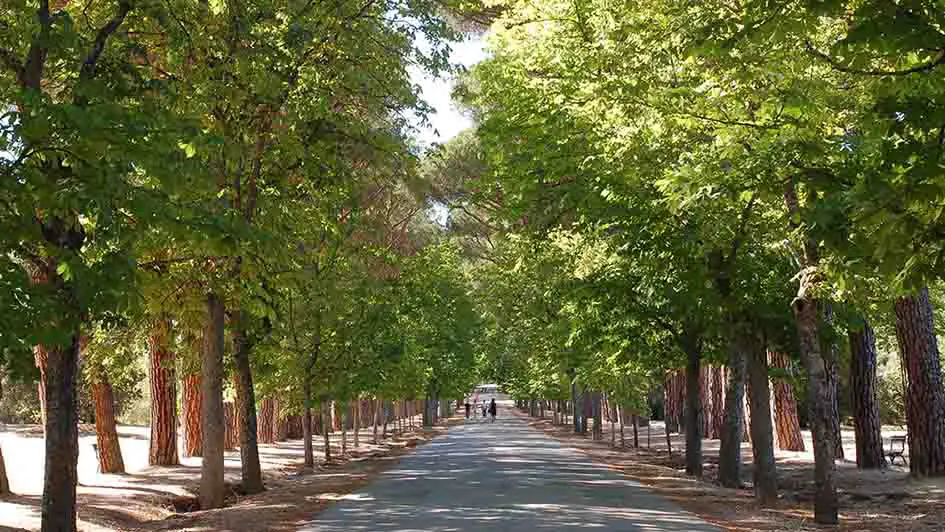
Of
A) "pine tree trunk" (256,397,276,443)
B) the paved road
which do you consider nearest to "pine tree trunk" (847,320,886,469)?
the paved road

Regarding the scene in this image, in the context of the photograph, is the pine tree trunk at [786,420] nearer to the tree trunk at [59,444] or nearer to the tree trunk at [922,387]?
the tree trunk at [922,387]

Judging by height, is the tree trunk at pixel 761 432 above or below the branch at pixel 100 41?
below

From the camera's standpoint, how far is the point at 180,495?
20047mm

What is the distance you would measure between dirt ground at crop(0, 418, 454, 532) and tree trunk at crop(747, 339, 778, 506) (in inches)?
290

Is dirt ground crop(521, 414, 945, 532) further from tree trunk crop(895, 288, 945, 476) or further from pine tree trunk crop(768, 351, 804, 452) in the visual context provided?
pine tree trunk crop(768, 351, 804, 452)

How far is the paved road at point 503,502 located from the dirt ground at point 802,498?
2.27 ft

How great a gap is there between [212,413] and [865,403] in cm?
1505

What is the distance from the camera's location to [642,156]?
15836 millimetres

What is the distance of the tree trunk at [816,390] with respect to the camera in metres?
14.0

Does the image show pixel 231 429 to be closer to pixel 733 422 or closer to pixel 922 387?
pixel 733 422

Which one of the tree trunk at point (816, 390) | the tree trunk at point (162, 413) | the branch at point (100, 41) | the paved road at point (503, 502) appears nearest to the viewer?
the branch at point (100, 41)

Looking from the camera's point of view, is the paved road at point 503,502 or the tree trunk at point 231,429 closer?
the paved road at point 503,502

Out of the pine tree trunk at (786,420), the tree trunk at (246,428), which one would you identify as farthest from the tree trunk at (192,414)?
the pine tree trunk at (786,420)

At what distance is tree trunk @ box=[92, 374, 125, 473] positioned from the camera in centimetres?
2428
